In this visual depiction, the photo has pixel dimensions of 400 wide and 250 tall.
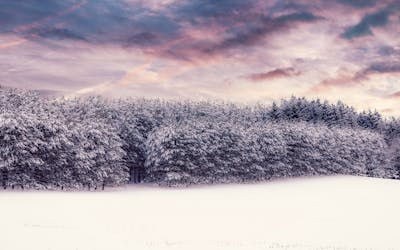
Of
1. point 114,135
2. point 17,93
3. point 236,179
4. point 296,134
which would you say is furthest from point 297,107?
point 17,93

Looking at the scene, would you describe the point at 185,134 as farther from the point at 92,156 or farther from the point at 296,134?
the point at 296,134

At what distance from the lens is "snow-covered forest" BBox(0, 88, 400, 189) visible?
2183 inches

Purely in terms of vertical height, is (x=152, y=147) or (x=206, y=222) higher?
(x=152, y=147)

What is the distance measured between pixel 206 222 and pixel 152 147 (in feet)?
129

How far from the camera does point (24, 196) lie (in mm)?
44250

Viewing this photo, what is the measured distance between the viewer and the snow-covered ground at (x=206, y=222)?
2508cm

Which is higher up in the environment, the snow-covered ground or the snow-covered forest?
the snow-covered forest

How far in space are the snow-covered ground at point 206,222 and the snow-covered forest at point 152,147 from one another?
40.8 feet

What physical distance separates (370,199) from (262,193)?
1383cm

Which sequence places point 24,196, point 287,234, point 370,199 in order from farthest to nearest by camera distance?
point 370,199
point 24,196
point 287,234

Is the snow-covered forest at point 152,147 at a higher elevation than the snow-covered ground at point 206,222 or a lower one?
higher

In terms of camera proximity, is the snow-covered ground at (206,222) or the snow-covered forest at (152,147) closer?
the snow-covered ground at (206,222)

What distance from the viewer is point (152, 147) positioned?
243 ft

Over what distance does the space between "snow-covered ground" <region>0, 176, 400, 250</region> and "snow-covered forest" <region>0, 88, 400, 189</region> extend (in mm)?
12433
